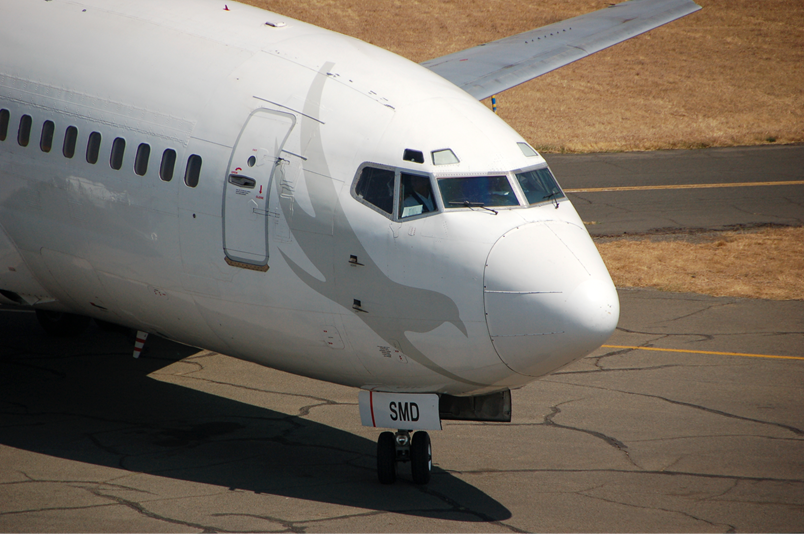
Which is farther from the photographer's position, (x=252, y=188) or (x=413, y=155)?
(x=252, y=188)

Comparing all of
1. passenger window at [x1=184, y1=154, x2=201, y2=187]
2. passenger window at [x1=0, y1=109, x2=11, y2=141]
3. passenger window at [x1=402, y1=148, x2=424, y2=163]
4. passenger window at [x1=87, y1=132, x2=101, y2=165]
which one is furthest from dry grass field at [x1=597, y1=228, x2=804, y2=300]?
passenger window at [x1=0, y1=109, x2=11, y2=141]

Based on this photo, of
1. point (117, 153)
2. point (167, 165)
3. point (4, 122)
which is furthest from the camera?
point (4, 122)

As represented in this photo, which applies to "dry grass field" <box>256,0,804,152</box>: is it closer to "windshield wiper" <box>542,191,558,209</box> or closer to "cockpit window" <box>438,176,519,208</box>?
"windshield wiper" <box>542,191,558,209</box>

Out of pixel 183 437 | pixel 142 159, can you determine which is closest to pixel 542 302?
pixel 142 159

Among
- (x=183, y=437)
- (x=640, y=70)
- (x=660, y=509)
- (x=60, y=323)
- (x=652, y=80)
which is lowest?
(x=183, y=437)

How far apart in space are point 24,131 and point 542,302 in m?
6.79

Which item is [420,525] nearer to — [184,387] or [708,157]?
[184,387]

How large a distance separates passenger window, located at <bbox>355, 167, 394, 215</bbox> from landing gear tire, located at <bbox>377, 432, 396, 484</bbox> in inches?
108

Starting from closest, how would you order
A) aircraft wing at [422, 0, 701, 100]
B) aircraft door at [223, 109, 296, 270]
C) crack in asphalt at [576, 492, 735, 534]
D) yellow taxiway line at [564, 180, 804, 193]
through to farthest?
crack in asphalt at [576, 492, 735, 534] < aircraft door at [223, 109, 296, 270] < aircraft wing at [422, 0, 701, 100] < yellow taxiway line at [564, 180, 804, 193]

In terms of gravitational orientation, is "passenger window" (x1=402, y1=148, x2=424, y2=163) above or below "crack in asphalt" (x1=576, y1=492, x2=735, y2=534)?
above

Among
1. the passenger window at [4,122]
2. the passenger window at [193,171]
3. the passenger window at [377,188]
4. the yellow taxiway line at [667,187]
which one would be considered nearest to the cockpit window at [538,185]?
the passenger window at [377,188]

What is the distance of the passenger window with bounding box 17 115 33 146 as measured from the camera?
10.5 metres

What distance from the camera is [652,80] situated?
46.1 m

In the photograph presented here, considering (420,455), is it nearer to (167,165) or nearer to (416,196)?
(416,196)
